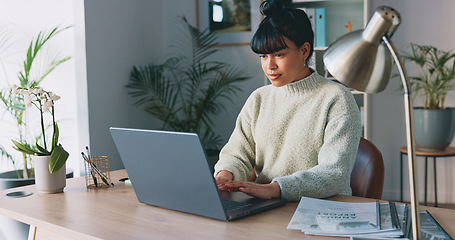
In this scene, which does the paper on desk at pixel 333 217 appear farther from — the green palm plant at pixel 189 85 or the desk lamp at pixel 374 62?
the green palm plant at pixel 189 85

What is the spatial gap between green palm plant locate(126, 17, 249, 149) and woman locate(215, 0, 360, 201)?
1979mm

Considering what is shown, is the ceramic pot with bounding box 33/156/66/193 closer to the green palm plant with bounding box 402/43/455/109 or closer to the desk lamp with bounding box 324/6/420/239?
the desk lamp with bounding box 324/6/420/239

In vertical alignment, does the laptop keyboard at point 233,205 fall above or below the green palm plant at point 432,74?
below

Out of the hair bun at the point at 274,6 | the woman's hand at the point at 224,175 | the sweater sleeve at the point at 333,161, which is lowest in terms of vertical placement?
the woman's hand at the point at 224,175

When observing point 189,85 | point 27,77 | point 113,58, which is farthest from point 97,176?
point 189,85

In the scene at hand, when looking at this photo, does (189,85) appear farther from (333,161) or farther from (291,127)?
(333,161)

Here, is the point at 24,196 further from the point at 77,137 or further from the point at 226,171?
the point at 77,137

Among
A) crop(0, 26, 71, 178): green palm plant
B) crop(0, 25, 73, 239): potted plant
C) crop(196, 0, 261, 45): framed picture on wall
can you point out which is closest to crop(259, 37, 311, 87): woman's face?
crop(0, 25, 73, 239): potted plant

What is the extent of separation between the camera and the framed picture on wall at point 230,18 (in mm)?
3850

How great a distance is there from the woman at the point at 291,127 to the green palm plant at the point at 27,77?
1.59m

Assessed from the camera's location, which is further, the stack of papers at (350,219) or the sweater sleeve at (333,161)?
the sweater sleeve at (333,161)

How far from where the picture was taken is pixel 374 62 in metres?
0.80

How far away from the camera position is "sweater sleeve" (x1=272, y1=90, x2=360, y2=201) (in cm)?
130

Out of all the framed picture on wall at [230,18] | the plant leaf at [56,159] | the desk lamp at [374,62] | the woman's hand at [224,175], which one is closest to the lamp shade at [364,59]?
the desk lamp at [374,62]
